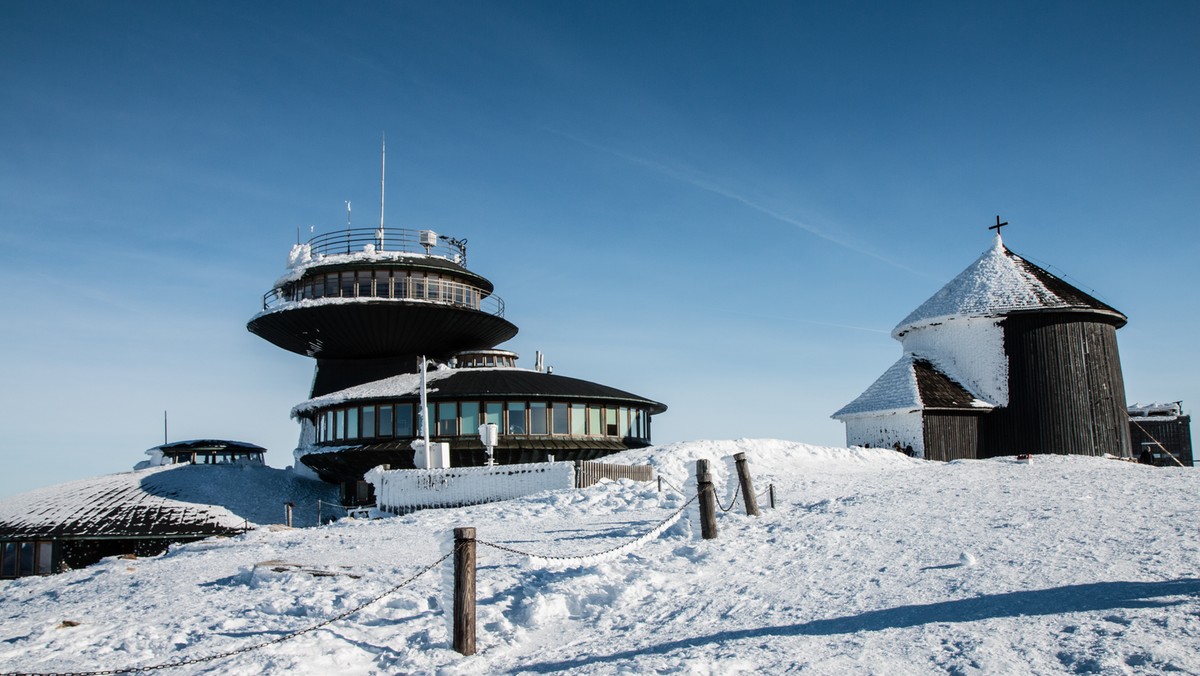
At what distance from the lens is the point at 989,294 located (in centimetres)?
3850

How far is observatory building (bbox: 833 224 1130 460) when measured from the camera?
36.2 m

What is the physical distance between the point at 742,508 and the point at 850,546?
538 cm

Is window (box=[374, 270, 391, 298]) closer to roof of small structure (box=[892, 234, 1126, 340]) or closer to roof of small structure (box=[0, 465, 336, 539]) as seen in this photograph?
roof of small structure (box=[0, 465, 336, 539])

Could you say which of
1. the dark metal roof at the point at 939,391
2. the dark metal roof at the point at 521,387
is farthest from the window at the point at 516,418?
the dark metal roof at the point at 939,391

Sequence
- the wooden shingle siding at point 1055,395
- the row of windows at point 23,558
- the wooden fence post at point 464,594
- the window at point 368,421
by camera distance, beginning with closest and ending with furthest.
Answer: the wooden fence post at point 464,594, the row of windows at point 23,558, the wooden shingle siding at point 1055,395, the window at point 368,421

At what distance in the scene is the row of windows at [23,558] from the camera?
3491cm

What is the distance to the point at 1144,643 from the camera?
294 inches

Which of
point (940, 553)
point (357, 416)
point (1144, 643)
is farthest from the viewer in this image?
point (357, 416)

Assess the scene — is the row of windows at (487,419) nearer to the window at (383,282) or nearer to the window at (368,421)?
the window at (368,421)

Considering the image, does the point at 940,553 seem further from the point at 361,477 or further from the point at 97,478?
the point at 97,478

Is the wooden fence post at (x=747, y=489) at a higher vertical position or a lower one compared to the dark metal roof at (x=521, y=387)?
lower

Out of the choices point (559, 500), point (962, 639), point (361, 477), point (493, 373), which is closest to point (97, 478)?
point (361, 477)

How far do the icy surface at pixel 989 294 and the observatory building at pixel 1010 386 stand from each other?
8 centimetres

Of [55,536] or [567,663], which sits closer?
[567,663]
